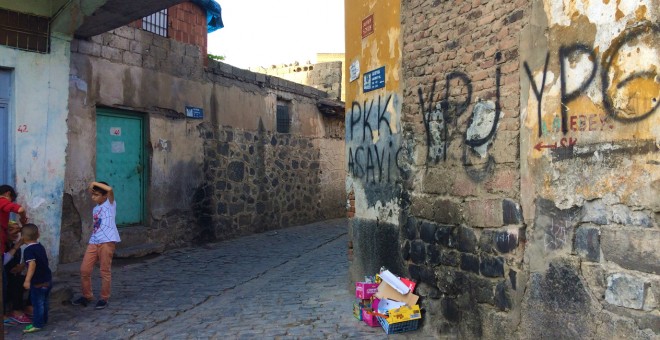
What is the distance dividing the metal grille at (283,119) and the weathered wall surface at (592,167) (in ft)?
30.0

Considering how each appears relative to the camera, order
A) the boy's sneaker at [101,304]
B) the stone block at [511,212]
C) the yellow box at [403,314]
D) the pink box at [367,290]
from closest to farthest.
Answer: the stone block at [511,212]
the yellow box at [403,314]
the pink box at [367,290]
the boy's sneaker at [101,304]

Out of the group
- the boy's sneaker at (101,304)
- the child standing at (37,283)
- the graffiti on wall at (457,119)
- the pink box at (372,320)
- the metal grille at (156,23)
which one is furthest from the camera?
the metal grille at (156,23)

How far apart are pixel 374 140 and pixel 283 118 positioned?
23.4 ft

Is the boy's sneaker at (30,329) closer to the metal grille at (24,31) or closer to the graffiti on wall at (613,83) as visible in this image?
the metal grille at (24,31)

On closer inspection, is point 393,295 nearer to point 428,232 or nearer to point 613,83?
point 428,232

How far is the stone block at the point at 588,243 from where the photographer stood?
10.7 ft

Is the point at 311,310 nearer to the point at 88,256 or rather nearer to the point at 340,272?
the point at 340,272

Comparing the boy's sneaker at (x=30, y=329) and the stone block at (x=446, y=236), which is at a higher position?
the stone block at (x=446, y=236)

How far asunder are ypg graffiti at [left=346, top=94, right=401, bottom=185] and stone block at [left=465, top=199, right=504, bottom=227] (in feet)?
3.90

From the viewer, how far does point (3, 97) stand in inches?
244

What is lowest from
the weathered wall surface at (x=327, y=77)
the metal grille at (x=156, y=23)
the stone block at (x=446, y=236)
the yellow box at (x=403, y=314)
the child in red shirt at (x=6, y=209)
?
the yellow box at (x=403, y=314)

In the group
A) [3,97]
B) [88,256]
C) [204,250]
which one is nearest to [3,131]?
[3,97]

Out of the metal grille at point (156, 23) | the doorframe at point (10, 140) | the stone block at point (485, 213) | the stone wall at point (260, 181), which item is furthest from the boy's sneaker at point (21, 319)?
the metal grille at point (156, 23)

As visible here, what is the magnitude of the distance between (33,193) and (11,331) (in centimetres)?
208
